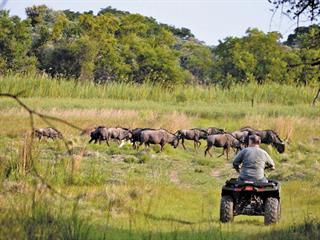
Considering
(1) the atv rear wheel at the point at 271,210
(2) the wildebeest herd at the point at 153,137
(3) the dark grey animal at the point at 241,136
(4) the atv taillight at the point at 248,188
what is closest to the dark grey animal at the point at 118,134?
(2) the wildebeest herd at the point at 153,137

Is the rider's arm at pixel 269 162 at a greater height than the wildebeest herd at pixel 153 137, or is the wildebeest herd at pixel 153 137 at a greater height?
the rider's arm at pixel 269 162

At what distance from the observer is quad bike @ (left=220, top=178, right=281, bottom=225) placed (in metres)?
11.6

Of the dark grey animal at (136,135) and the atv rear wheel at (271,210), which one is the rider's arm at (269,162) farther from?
the dark grey animal at (136,135)

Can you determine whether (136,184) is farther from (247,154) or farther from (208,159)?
(208,159)

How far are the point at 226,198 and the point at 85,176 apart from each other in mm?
4306

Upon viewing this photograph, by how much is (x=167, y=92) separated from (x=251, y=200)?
93.2 ft

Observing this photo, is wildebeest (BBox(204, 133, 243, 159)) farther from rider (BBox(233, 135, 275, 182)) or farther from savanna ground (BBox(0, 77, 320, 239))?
rider (BBox(233, 135, 275, 182))

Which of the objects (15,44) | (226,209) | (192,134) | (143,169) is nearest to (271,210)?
(226,209)

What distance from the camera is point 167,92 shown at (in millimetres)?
40156

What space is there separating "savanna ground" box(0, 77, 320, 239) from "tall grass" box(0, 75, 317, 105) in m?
0.06

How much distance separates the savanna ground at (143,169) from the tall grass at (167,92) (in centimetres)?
6

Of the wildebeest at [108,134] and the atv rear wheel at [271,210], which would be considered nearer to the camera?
the atv rear wheel at [271,210]

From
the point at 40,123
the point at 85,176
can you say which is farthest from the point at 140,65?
the point at 85,176

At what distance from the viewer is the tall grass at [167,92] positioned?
125 feet
